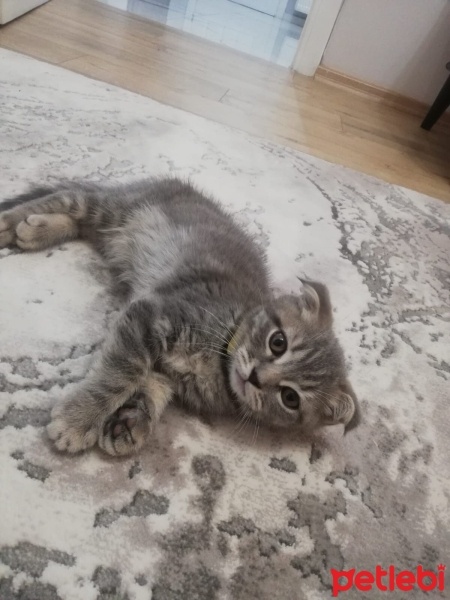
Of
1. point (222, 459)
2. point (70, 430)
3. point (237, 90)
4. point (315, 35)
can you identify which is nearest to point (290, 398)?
point (222, 459)

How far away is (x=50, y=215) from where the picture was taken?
1256 mm

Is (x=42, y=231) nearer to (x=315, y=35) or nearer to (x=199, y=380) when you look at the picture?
(x=199, y=380)

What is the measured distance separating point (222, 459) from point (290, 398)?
170mm

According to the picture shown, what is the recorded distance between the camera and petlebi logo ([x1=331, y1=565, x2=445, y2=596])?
2.77 ft

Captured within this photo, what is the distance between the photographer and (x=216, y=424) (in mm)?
1016

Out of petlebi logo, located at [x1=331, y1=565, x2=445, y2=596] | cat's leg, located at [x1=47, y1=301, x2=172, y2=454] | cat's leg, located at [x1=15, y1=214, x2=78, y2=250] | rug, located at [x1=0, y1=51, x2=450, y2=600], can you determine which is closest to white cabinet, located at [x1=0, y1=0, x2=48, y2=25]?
rug, located at [x1=0, y1=51, x2=450, y2=600]

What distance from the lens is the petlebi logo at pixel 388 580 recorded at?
0.84m

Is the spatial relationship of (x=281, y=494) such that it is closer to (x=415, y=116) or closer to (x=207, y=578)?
(x=207, y=578)

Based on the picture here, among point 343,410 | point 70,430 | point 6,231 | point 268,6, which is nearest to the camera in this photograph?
point 70,430

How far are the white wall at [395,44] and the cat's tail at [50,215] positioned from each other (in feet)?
8.01

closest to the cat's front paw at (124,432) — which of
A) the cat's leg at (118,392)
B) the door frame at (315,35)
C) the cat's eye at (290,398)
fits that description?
the cat's leg at (118,392)

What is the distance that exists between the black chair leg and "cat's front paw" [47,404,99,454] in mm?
2913

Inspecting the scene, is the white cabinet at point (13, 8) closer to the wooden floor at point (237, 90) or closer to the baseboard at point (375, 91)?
the wooden floor at point (237, 90)

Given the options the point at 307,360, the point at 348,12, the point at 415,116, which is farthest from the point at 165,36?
the point at 307,360
